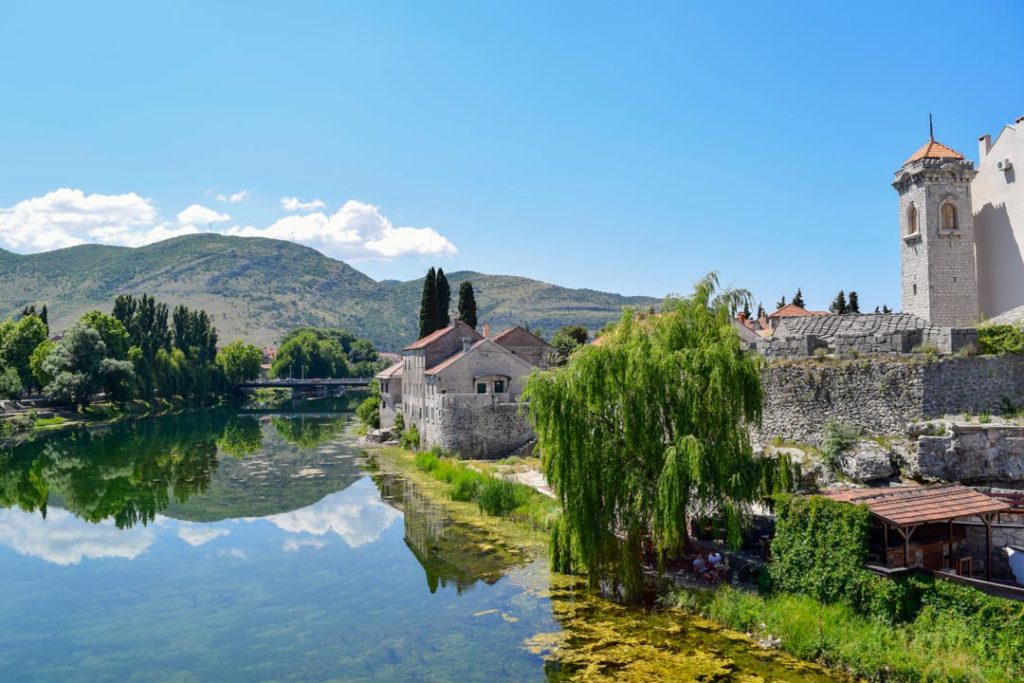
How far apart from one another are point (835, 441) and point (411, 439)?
96.1ft

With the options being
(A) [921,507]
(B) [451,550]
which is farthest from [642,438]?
(B) [451,550]

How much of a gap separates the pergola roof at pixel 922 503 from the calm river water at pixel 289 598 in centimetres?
369

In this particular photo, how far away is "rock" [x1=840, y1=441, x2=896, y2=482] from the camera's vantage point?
74.1ft

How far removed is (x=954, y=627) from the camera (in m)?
14.0

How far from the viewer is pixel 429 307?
6419cm

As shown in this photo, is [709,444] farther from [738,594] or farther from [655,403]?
[738,594]

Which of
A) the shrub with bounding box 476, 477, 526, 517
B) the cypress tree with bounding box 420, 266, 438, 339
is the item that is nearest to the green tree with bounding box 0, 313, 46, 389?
the cypress tree with bounding box 420, 266, 438, 339

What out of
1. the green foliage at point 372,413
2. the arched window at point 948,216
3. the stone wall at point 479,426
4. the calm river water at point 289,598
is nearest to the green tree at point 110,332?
the green foliage at point 372,413

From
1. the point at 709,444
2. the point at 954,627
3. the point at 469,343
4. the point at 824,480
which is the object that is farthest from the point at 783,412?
the point at 469,343

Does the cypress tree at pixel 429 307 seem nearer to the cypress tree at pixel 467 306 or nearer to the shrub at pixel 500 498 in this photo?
the cypress tree at pixel 467 306

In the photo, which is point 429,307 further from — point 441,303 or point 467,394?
point 467,394

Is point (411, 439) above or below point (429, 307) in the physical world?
below

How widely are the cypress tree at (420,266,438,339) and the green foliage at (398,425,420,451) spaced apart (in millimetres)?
15655

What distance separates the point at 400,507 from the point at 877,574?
2098 centimetres
